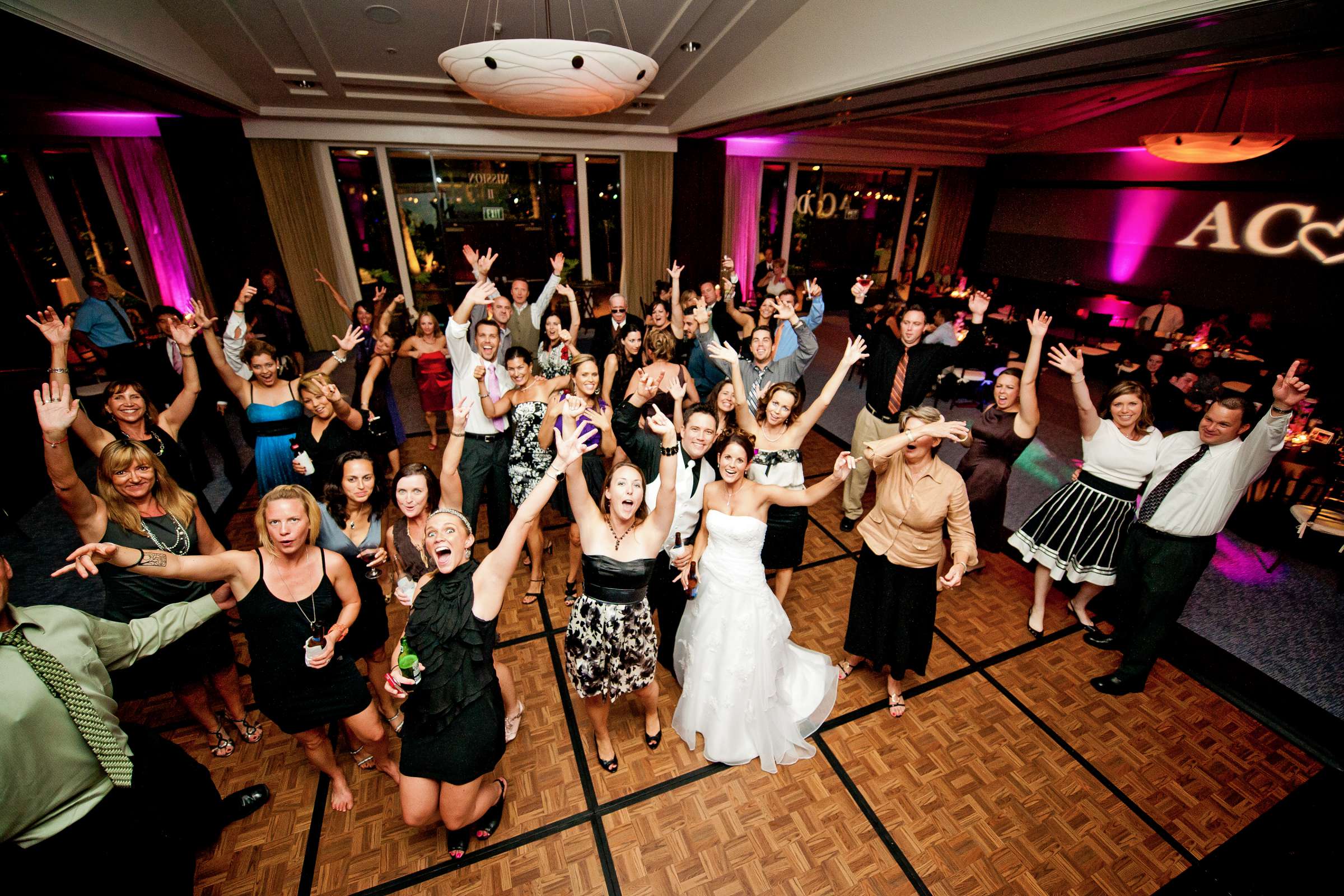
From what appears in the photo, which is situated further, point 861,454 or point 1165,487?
point 861,454

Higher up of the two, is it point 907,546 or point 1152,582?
point 907,546

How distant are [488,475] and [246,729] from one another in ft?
5.95

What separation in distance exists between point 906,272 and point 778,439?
1229 cm

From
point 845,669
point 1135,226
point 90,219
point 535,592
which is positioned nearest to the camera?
point 845,669

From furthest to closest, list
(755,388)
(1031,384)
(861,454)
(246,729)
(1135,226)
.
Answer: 1. (1135,226)
2. (861,454)
3. (755,388)
4. (1031,384)
5. (246,729)

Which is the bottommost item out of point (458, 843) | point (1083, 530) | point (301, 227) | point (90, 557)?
point (458, 843)

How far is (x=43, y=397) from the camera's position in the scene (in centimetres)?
219

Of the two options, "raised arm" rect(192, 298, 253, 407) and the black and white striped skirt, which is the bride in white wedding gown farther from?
"raised arm" rect(192, 298, 253, 407)

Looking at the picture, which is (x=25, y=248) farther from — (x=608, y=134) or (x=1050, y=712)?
(x=1050, y=712)

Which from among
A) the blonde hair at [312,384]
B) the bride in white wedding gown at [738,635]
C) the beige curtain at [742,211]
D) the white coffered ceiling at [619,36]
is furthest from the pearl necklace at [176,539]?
the beige curtain at [742,211]

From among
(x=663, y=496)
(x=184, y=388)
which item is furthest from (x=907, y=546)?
(x=184, y=388)

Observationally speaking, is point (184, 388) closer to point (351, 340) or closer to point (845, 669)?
point (351, 340)

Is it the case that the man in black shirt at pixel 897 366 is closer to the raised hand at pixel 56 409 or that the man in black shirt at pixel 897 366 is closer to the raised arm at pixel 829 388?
the raised arm at pixel 829 388

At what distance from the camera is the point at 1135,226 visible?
9.54 m
